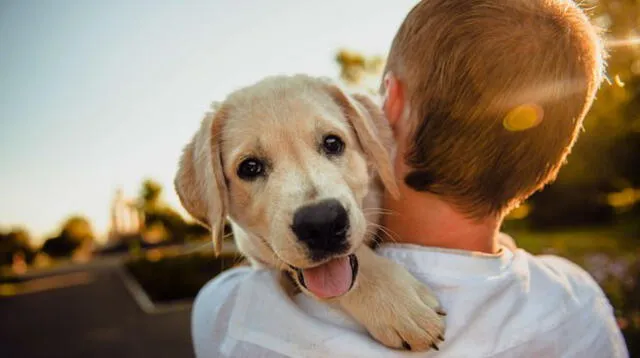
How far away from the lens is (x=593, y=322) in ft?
7.80

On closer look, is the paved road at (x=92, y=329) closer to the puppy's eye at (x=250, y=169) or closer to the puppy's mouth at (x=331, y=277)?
the puppy's eye at (x=250, y=169)

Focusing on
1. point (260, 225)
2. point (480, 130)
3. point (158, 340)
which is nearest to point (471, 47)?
point (480, 130)

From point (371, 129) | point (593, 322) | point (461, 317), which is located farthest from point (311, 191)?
point (593, 322)

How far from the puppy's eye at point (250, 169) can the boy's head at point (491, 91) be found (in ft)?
2.62

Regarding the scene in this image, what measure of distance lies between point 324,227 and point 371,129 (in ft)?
2.25

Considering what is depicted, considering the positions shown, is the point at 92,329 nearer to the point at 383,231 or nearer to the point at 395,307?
the point at 383,231

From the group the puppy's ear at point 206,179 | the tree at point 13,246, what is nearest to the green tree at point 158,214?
the tree at point 13,246

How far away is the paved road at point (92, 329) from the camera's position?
1358 cm

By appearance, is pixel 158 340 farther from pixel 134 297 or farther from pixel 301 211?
pixel 301 211

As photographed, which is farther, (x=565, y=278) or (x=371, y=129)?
(x=371, y=129)

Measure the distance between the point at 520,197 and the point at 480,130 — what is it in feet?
1.43

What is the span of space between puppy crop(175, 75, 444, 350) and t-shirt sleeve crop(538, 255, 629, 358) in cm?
60

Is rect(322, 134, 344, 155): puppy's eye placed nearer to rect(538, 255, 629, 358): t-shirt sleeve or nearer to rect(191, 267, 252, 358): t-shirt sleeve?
rect(191, 267, 252, 358): t-shirt sleeve

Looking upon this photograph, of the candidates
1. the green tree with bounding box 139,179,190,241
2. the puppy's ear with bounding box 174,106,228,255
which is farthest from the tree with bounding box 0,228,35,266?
the puppy's ear with bounding box 174,106,228,255
